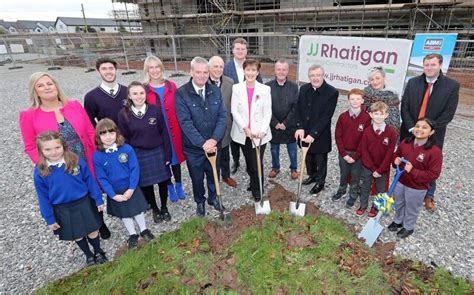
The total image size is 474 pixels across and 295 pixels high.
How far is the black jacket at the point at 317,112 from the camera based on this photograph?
409cm

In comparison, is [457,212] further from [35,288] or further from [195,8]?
[195,8]

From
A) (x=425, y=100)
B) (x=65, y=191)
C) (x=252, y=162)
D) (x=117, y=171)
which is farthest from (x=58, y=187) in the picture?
(x=425, y=100)

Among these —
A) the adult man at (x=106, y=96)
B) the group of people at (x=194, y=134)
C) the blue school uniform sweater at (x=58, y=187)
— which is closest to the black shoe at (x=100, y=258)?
the group of people at (x=194, y=134)

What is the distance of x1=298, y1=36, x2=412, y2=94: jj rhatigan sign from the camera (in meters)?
6.25

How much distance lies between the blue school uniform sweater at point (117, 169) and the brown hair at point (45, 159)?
0.91 feet

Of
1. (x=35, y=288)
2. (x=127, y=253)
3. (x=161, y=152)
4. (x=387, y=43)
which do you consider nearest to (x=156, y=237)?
(x=127, y=253)

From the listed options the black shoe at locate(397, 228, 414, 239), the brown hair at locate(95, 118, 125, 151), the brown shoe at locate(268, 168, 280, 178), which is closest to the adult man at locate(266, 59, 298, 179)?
the brown shoe at locate(268, 168, 280, 178)

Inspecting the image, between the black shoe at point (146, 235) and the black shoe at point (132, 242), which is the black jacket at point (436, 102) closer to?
the black shoe at point (146, 235)

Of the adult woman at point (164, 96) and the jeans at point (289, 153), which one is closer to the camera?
the adult woman at point (164, 96)

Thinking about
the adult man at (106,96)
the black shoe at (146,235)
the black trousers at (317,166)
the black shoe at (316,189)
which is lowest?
the black shoe at (146,235)

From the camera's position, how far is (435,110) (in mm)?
3744

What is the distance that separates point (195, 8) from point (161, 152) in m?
21.2

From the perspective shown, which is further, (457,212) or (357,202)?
(357,202)

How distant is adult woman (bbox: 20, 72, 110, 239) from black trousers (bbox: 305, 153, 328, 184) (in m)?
3.42
